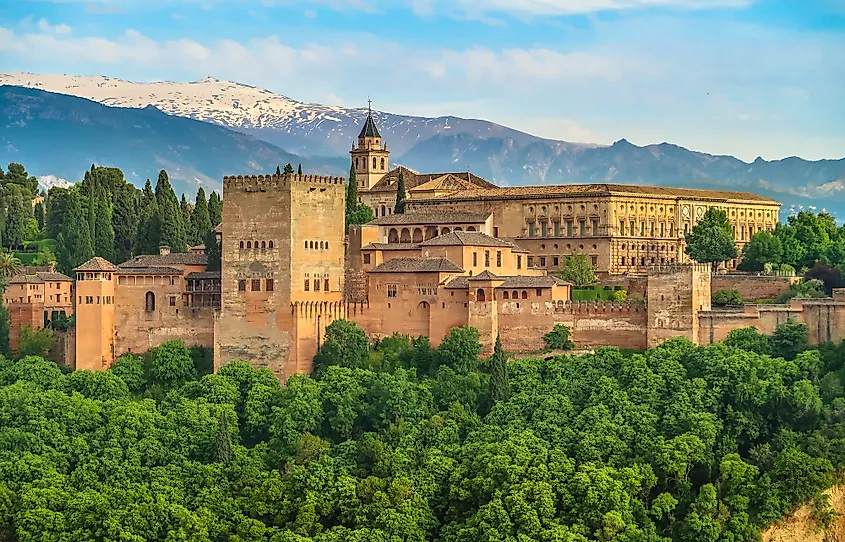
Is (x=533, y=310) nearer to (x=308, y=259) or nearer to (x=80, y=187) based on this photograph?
(x=308, y=259)

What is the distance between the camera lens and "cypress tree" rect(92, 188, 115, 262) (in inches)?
2852

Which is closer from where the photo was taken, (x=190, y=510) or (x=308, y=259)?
(x=190, y=510)

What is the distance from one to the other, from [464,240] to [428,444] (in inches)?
405

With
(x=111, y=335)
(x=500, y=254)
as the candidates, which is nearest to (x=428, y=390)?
(x=500, y=254)

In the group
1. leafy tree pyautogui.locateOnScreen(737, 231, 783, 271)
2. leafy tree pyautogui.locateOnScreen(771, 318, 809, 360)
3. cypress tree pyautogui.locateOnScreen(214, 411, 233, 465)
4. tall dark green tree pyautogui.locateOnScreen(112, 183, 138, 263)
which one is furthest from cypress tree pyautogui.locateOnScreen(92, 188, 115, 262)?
leafy tree pyautogui.locateOnScreen(771, 318, 809, 360)

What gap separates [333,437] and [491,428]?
5.85m

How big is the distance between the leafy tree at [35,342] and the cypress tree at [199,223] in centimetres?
1137

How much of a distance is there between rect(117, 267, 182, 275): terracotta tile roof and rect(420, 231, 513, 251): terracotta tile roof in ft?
29.7

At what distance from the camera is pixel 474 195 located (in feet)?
241

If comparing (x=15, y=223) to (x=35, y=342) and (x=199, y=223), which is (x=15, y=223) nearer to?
(x=199, y=223)

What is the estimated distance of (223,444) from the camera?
2056 inches

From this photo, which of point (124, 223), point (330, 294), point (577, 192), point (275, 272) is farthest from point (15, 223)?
point (330, 294)

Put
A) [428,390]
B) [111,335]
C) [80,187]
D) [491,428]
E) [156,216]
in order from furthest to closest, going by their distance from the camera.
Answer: [80,187]
[156,216]
[111,335]
[428,390]
[491,428]

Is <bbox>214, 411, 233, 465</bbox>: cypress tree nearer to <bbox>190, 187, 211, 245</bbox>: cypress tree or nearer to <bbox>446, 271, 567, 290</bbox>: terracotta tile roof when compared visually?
<bbox>446, 271, 567, 290</bbox>: terracotta tile roof
